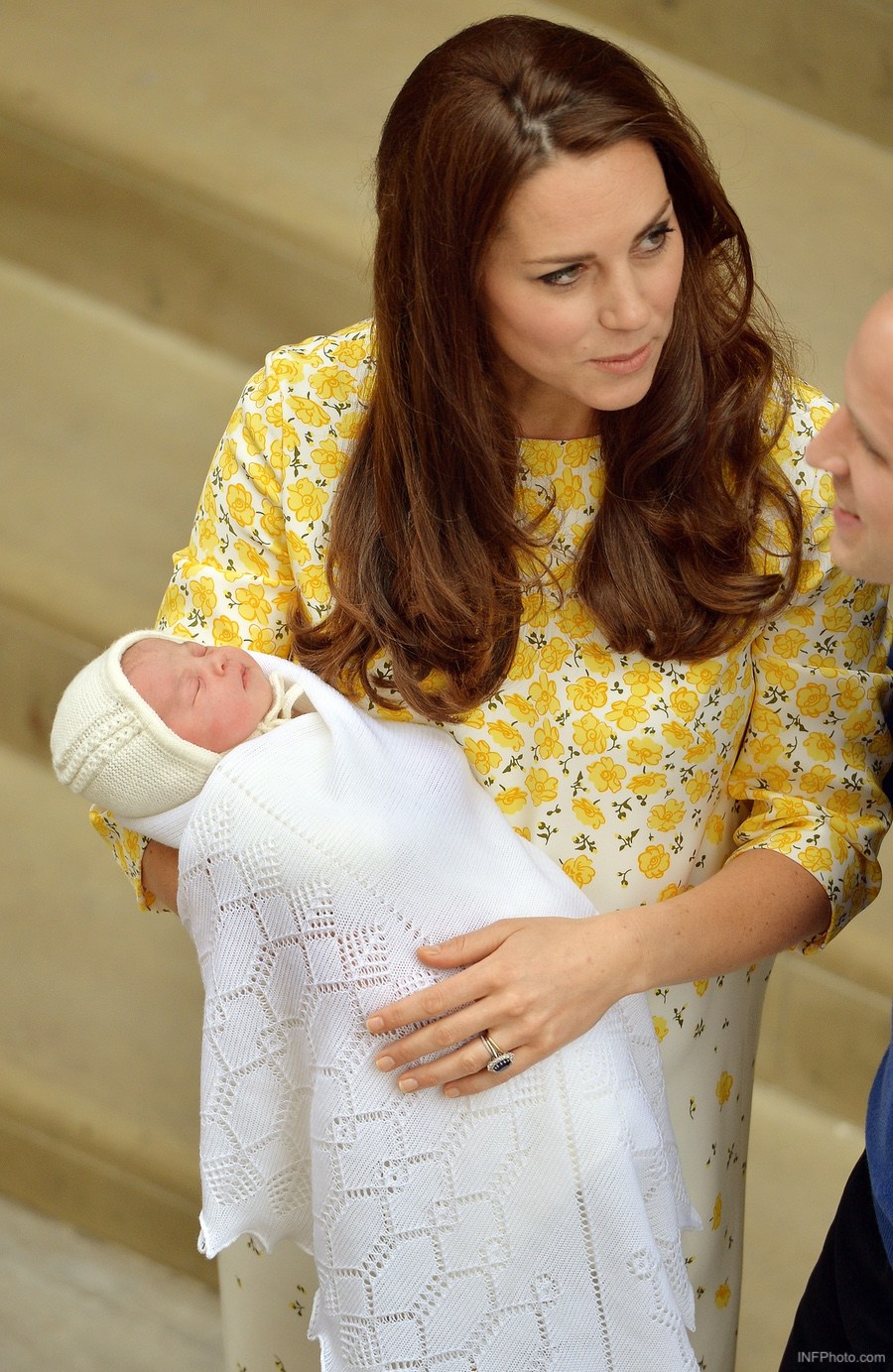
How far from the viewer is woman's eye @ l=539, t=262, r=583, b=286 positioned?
1654 millimetres

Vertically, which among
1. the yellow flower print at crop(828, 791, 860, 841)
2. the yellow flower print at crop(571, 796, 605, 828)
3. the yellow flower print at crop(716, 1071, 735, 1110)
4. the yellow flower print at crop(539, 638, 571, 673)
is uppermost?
the yellow flower print at crop(539, 638, 571, 673)

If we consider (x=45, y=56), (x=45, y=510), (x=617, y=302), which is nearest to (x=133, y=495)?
(x=45, y=510)

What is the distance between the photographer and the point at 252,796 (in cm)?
174

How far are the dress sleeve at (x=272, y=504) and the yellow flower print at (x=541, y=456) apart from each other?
9.1 inches

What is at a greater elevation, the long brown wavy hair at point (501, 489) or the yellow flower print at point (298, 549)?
the long brown wavy hair at point (501, 489)

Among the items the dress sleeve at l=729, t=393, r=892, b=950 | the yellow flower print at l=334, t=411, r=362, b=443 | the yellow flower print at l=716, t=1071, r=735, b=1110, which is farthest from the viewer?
the yellow flower print at l=716, t=1071, r=735, b=1110

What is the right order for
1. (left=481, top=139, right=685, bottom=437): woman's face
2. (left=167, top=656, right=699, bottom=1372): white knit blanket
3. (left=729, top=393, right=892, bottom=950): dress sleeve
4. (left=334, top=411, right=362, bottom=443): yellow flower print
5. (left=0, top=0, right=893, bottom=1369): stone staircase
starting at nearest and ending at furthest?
(left=481, top=139, right=685, bottom=437): woman's face < (left=167, top=656, right=699, bottom=1372): white knit blanket < (left=729, top=393, right=892, bottom=950): dress sleeve < (left=334, top=411, right=362, bottom=443): yellow flower print < (left=0, top=0, right=893, bottom=1369): stone staircase

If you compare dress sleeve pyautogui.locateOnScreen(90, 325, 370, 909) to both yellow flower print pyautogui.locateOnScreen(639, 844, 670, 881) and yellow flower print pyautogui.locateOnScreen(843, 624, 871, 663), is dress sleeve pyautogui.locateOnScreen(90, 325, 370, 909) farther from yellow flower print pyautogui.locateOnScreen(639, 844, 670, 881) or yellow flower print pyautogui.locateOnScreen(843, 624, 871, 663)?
yellow flower print pyautogui.locateOnScreen(843, 624, 871, 663)

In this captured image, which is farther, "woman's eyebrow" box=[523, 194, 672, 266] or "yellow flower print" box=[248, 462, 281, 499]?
"yellow flower print" box=[248, 462, 281, 499]

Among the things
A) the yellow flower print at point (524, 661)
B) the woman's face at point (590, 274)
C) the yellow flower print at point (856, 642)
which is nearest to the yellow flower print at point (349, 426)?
the woman's face at point (590, 274)

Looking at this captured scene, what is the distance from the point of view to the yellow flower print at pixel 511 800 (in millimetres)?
1901

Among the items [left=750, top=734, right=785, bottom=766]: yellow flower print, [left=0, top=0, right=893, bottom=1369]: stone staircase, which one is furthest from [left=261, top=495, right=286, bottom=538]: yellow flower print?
[left=0, top=0, right=893, bottom=1369]: stone staircase

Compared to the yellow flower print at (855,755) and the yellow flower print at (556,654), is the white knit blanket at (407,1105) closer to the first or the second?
the yellow flower print at (556,654)

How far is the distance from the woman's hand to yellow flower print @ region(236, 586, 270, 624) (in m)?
0.50
